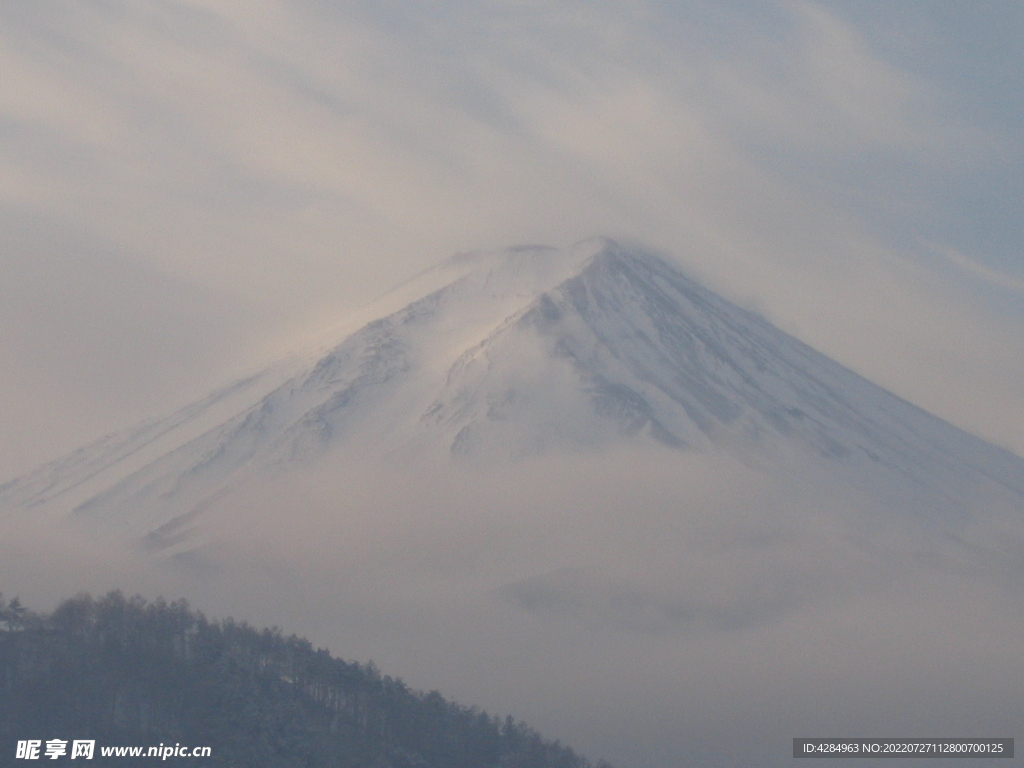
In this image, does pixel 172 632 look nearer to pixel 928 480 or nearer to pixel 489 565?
pixel 489 565

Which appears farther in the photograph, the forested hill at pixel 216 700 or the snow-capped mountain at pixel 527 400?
the snow-capped mountain at pixel 527 400

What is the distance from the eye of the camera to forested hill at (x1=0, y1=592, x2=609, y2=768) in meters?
62.0

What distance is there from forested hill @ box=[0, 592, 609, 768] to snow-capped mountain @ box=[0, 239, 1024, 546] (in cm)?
5341

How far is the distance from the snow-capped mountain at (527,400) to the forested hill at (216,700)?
175 feet

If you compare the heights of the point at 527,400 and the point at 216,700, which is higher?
the point at 527,400

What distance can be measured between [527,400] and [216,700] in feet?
241

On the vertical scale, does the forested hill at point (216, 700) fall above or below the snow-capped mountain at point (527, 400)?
below

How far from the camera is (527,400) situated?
448ft

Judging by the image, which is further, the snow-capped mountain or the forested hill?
the snow-capped mountain

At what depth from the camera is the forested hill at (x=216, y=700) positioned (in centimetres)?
6203

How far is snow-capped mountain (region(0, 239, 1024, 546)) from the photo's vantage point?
436 ft

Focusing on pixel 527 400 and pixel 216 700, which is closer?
pixel 216 700

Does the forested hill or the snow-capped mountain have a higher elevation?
the snow-capped mountain

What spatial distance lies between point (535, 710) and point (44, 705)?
39096mm
